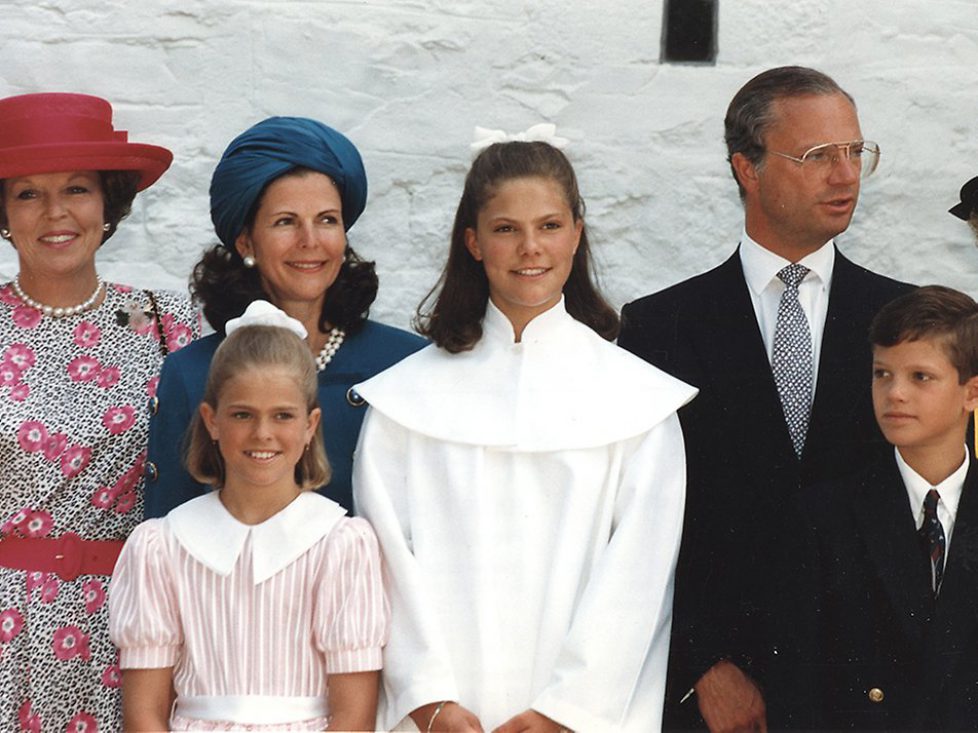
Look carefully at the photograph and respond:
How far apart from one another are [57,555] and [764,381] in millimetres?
1619

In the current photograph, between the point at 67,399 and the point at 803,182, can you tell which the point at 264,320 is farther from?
the point at 803,182

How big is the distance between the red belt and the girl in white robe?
659 mm

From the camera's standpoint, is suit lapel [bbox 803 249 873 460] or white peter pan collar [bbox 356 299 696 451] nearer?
white peter pan collar [bbox 356 299 696 451]

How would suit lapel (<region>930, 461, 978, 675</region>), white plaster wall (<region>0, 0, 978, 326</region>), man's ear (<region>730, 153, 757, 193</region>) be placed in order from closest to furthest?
suit lapel (<region>930, 461, 978, 675</region>), man's ear (<region>730, 153, 757, 193</region>), white plaster wall (<region>0, 0, 978, 326</region>)

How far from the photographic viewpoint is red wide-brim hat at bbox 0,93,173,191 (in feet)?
13.4

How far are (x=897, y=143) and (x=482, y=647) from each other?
2.18 meters

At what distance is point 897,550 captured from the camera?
3715 mm

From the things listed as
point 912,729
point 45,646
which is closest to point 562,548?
point 912,729

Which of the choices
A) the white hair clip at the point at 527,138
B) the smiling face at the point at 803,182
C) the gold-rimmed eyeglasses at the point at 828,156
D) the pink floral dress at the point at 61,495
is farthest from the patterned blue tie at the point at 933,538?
the pink floral dress at the point at 61,495

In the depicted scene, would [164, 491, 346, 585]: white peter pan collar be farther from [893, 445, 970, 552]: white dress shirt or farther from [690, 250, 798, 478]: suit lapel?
[893, 445, 970, 552]: white dress shirt

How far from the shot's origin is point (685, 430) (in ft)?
13.2

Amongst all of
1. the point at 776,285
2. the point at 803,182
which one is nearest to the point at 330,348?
the point at 776,285

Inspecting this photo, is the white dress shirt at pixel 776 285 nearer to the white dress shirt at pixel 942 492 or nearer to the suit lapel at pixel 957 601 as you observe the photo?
the white dress shirt at pixel 942 492

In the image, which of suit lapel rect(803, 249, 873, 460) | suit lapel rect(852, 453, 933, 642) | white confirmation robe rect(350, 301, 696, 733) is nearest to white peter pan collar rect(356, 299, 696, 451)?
white confirmation robe rect(350, 301, 696, 733)
